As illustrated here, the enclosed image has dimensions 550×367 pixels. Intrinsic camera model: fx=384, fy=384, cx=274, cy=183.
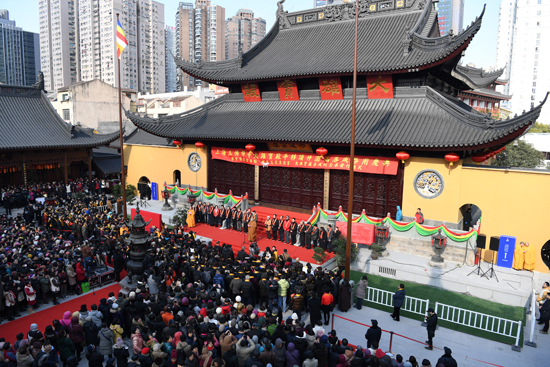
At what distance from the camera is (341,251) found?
672 inches

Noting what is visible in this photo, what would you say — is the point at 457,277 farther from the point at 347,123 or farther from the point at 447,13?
the point at 447,13

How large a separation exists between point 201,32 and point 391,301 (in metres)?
112

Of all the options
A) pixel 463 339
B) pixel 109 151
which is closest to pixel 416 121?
pixel 463 339

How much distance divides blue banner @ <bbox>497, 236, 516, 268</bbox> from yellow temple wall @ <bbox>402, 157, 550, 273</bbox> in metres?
0.88

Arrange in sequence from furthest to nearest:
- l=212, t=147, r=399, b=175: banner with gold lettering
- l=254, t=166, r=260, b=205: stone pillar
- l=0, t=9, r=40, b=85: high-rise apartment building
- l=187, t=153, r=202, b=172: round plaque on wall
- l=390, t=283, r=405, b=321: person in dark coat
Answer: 1. l=0, t=9, r=40, b=85: high-rise apartment building
2. l=187, t=153, r=202, b=172: round plaque on wall
3. l=254, t=166, r=260, b=205: stone pillar
4. l=212, t=147, r=399, b=175: banner with gold lettering
5. l=390, t=283, r=405, b=321: person in dark coat

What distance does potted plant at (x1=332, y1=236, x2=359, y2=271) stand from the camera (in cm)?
1692

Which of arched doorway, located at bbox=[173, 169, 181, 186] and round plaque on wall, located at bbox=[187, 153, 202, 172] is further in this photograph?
arched doorway, located at bbox=[173, 169, 181, 186]

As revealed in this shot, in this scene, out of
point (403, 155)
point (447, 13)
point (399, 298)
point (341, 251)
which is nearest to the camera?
point (399, 298)

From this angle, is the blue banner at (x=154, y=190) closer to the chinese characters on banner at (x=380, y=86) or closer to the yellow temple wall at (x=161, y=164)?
the yellow temple wall at (x=161, y=164)

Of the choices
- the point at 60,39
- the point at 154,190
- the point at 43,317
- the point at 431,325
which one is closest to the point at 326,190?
the point at 431,325

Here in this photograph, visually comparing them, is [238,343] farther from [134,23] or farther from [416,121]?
[134,23]

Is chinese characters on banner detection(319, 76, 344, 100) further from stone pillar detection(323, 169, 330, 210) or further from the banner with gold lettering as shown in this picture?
stone pillar detection(323, 169, 330, 210)

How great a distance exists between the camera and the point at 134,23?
330ft

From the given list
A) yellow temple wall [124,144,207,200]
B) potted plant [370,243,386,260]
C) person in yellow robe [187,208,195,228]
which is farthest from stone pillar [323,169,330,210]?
yellow temple wall [124,144,207,200]
